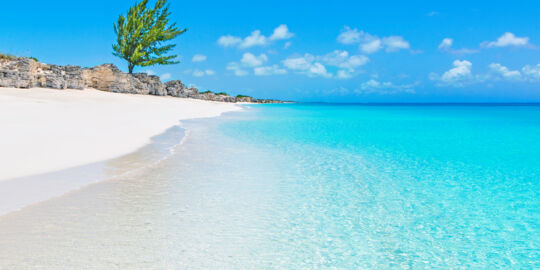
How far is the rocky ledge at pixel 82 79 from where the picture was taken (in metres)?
19.8

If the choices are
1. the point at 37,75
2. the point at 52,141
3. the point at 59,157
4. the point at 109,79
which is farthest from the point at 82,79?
A: the point at 59,157

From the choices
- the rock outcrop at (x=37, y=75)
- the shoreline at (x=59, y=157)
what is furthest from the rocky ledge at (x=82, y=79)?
the shoreline at (x=59, y=157)

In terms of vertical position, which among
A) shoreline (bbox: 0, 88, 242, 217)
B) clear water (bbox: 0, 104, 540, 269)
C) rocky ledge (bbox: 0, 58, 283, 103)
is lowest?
clear water (bbox: 0, 104, 540, 269)

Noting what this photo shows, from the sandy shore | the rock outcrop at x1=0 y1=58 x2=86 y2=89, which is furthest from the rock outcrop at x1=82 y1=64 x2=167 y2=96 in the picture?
Result: the sandy shore

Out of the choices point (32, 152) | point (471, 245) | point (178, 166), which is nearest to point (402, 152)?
point (178, 166)

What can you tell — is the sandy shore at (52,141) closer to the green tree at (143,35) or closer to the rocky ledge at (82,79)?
the rocky ledge at (82,79)

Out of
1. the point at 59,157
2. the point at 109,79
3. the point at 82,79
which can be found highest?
the point at 109,79

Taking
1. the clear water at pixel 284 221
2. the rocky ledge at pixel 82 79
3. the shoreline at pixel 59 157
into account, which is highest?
the rocky ledge at pixel 82 79

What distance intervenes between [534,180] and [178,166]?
5.74 meters

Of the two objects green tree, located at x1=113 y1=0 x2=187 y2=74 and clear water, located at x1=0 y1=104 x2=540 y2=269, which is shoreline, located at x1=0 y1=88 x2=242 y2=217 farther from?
green tree, located at x1=113 y1=0 x2=187 y2=74

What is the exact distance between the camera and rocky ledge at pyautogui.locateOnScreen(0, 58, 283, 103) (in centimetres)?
1981

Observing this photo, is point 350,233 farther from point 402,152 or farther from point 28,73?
point 28,73

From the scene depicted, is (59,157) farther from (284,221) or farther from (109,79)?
(109,79)

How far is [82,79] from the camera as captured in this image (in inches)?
1003
